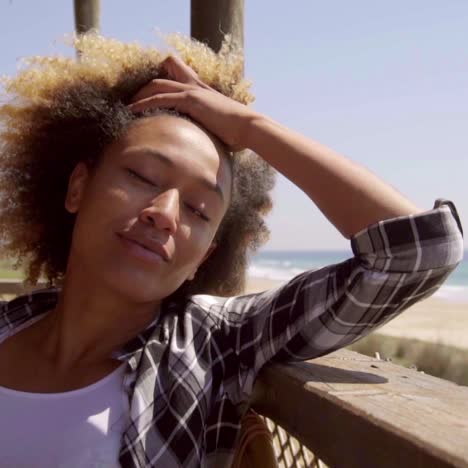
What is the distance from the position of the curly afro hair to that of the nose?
1.23 ft

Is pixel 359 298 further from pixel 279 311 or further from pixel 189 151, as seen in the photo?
pixel 189 151

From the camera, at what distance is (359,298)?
1.60m

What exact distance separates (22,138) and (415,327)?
22273mm

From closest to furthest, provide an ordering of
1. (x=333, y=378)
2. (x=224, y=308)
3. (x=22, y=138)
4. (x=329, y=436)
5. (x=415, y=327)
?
(x=329, y=436) → (x=333, y=378) → (x=224, y=308) → (x=22, y=138) → (x=415, y=327)

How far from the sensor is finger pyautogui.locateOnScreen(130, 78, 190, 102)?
2094mm

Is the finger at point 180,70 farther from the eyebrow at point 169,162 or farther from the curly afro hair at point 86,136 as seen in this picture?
the eyebrow at point 169,162

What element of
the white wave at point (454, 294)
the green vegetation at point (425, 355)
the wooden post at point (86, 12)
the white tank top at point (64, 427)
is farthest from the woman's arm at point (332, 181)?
the white wave at point (454, 294)

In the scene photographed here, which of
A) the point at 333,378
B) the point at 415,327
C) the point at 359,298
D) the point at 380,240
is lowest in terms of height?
the point at 415,327

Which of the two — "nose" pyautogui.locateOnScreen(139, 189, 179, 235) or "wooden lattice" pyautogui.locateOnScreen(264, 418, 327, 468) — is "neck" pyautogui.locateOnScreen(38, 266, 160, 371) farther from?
"wooden lattice" pyautogui.locateOnScreen(264, 418, 327, 468)

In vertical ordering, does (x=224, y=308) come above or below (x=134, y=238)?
below

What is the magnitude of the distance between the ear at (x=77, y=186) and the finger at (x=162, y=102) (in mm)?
268

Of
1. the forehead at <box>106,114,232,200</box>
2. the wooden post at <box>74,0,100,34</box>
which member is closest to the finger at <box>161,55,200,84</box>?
the forehead at <box>106,114,232,200</box>

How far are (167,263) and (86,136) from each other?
27.0 inches

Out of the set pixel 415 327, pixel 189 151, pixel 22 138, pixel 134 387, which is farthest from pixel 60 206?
pixel 415 327
